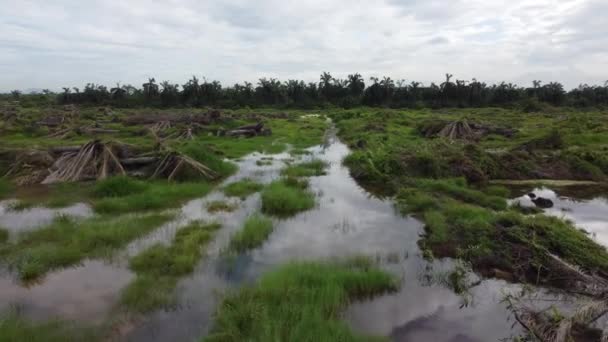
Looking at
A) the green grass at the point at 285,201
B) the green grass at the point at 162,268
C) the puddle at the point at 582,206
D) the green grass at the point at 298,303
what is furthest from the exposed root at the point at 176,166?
the puddle at the point at 582,206

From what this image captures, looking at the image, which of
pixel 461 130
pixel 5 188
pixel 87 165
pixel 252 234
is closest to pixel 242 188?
pixel 252 234

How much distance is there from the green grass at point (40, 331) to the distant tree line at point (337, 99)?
50.9m

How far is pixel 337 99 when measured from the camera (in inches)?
2447

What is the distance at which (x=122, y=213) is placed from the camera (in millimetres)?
7965

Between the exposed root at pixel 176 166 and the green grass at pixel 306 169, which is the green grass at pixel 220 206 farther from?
the green grass at pixel 306 169

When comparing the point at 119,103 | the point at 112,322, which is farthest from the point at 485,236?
the point at 119,103

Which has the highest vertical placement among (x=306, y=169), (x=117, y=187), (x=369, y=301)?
(x=306, y=169)

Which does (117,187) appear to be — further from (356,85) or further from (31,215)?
(356,85)

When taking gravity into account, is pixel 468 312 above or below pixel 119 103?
below

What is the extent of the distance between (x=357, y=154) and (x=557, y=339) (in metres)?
11.3

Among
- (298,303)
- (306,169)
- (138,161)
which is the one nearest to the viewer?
(298,303)

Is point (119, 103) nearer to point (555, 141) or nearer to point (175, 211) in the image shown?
point (175, 211)

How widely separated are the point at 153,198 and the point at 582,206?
39.8 feet

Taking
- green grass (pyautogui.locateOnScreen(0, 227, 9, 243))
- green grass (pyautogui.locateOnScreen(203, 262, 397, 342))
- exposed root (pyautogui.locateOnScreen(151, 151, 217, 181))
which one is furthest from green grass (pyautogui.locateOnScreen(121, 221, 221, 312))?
exposed root (pyautogui.locateOnScreen(151, 151, 217, 181))
